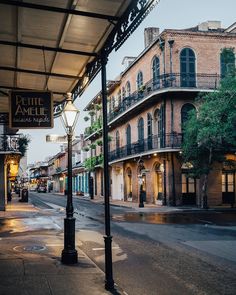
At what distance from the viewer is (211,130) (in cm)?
2502

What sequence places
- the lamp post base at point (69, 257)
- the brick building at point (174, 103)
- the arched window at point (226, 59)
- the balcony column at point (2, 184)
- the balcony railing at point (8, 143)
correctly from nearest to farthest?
the lamp post base at point (69, 257)
the balcony railing at point (8, 143)
the balcony column at point (2, 184)
the arched window at point (226, 59)
the brick building at point (174, 103)

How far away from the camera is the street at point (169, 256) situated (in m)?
7.79

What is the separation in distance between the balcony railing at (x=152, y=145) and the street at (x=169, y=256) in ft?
44.7

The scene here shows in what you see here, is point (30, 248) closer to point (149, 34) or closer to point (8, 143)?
point (8, 143)

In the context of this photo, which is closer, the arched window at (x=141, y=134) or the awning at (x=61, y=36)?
the awning at (x=61, y=36)

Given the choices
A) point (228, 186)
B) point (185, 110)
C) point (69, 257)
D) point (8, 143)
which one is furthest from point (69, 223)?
point (228, 186)

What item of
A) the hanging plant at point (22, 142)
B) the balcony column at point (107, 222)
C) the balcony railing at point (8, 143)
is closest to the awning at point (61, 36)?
the balcony column at point (107, 222)

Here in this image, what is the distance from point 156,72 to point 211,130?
1005cm

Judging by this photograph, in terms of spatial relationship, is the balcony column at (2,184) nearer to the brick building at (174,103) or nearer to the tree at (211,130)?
the brick building at (174,103)

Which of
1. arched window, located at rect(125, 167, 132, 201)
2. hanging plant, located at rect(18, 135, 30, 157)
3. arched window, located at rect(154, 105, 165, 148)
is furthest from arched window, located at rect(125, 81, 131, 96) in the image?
hanging plant, located at rect(18, 135, 30, 157)

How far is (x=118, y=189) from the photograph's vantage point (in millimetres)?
44625

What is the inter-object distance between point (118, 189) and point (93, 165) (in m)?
4.31

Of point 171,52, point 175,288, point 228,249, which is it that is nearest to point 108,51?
point 175,288

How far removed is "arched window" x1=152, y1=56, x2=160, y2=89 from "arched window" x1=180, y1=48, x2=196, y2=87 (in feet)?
6.18
